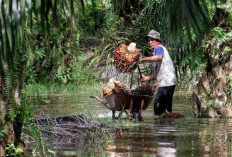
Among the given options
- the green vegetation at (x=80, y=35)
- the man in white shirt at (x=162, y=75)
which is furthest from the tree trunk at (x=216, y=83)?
the man in white shirt at (x=162, y=75)

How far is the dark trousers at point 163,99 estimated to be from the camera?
13.8 meters

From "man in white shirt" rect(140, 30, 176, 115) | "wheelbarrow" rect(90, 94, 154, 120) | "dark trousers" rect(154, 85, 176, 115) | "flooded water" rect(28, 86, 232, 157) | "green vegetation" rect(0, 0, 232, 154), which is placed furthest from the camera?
"dark trousers" rect(154, 85, 176, 115)

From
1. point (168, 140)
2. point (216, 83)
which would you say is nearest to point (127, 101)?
point (216, 83)

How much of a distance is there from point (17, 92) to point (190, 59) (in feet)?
33.4

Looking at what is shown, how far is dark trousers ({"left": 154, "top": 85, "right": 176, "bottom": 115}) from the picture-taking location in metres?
13.8

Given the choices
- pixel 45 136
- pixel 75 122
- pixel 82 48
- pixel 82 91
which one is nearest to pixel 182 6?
pixel 45 136

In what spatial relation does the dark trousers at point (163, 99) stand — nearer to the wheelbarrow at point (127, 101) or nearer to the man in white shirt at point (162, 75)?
the man in white shirt at point (162, 75)

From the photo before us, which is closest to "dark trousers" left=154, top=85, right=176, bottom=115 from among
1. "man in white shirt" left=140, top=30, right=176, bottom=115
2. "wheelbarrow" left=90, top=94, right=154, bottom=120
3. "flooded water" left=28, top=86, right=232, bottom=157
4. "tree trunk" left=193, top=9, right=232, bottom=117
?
"man in white shirt" left=140, top=30, right=176, bottom=115

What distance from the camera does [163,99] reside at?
13844 millimetres

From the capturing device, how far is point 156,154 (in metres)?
A: 7.66

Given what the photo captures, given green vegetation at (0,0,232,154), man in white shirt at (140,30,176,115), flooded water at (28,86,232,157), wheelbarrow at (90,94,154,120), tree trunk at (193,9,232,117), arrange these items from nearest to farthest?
green vegetation at (0,0,232,154), flooded water at (28,86,232,157), wheelbarrow at (90,94,154,120), tree trunk at (193,9,232,117), man in white shirt at (140,30,176,115)

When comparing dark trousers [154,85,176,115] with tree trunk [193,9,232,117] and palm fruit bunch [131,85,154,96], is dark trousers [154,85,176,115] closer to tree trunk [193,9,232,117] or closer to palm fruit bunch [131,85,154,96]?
tree trunk [193,9,232,117]

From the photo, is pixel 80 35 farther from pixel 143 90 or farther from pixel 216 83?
pixel 143 90

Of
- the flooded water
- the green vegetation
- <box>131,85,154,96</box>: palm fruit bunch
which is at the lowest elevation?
the flooded water
